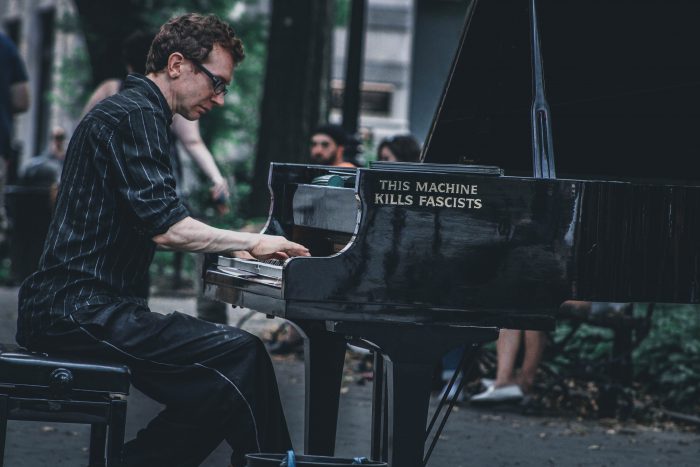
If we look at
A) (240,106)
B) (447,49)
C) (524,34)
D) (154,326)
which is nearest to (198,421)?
(154,326)

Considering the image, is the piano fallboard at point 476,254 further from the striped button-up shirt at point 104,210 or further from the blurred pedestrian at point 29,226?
the blurred pedestrian at point 29,226

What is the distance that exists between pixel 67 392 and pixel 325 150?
5.50 m

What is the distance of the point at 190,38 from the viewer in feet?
15.5

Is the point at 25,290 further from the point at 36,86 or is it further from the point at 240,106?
the point at 36,86

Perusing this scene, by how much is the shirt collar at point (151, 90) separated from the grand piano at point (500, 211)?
62 centimetres

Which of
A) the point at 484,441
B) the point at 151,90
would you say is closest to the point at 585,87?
the point at 151,90

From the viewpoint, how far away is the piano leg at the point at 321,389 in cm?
525

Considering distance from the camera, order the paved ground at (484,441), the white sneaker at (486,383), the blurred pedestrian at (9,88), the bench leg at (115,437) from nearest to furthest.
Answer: the bench leg at (115,437) → the paved ground at (484,441) → the white sneaker at (486,383) → the blurred pedestrian at (9,88)

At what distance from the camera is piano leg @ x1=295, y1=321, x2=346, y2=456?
5.25 meters

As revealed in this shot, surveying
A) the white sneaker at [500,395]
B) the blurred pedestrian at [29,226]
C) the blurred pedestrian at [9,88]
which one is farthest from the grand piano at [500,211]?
the blurred pedestrian at [29,226]

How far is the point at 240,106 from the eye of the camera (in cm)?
1797

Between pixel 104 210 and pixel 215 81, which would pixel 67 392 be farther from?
pixel 215 81

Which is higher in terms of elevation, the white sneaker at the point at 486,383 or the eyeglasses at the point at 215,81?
the eyeglasses at the point at 215,81

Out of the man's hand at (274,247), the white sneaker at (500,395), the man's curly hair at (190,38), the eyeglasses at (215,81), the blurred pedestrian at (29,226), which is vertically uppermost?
the man's curly hair at (190,38)
